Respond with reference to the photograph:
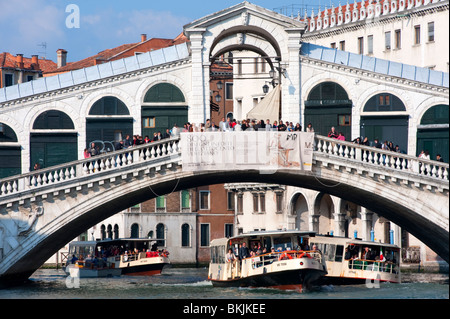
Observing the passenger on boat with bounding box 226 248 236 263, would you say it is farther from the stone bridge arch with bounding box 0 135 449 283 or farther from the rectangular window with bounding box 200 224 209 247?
the rectangular window with bounding box 200 224 209 247

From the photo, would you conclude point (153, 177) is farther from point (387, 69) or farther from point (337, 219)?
point (337, 219)

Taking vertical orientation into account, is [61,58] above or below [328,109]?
above

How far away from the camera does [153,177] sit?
3909cm

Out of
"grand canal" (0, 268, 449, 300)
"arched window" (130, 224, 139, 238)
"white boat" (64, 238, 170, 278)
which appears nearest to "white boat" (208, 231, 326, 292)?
"grand canal" (0, 268, 449, 300)

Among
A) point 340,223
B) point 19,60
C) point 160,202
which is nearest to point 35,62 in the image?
point 19,60

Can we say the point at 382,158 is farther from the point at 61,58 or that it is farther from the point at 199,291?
the point at 61,58

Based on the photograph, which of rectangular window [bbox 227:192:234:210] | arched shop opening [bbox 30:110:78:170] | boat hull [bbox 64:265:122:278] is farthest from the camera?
rectangular window [bbox 227:192:234:210]

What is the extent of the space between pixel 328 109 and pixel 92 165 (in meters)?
8.66

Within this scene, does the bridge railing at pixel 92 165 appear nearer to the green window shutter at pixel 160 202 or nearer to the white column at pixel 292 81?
the white column at pixel 292 81

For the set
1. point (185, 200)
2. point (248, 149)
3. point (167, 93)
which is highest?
→ point (167, 93)

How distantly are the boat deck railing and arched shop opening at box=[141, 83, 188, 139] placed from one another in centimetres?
872

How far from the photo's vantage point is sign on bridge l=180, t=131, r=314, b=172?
127 feet

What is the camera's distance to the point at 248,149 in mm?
38844
